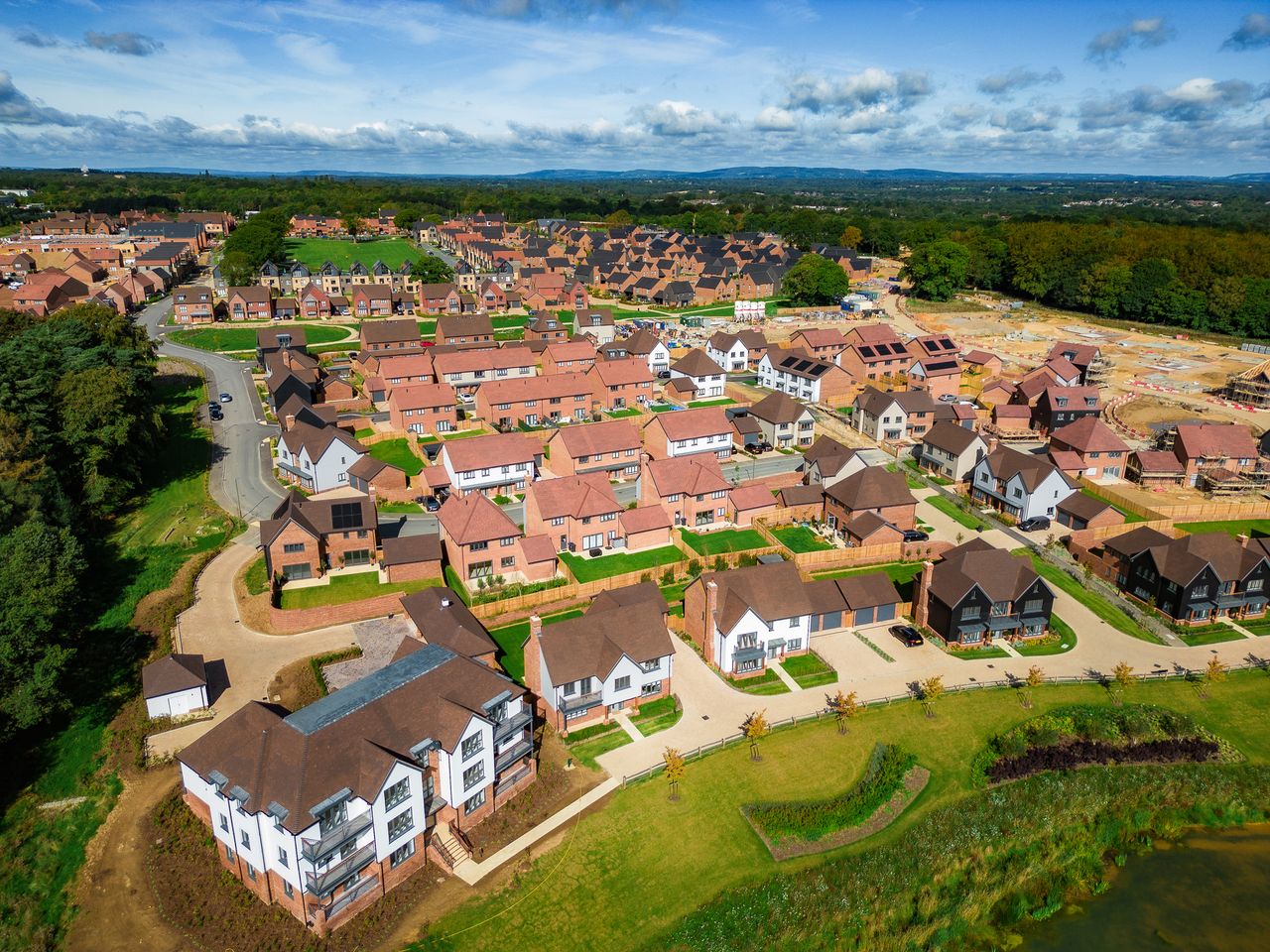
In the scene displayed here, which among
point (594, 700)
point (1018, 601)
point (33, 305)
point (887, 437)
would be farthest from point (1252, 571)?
point (33, 305)

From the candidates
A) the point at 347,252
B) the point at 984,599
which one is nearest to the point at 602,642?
the point at 984,599

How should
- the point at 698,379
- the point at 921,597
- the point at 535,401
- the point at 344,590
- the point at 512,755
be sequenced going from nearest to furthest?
1. the point at 512,755
2. the point at 921,597
3. the point at 344,590
4. the point at 535,401
5. the point at 698,379

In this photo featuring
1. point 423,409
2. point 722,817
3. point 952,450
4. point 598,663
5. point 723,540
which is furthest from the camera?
point 423,409

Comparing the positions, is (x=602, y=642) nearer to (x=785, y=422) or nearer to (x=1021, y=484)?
(x=1021, y=484)

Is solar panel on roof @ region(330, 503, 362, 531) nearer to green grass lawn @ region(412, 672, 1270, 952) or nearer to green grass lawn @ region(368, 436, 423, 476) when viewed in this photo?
green grass lawn @ region(368, 436, 423, 476)

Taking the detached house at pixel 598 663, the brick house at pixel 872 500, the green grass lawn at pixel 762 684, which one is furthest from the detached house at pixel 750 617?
the brick house at pixel 872 500

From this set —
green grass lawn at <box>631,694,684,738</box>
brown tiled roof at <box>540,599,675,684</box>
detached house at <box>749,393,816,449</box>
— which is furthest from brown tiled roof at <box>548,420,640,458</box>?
green grass lawn at <box>631,694,684,738</box>
